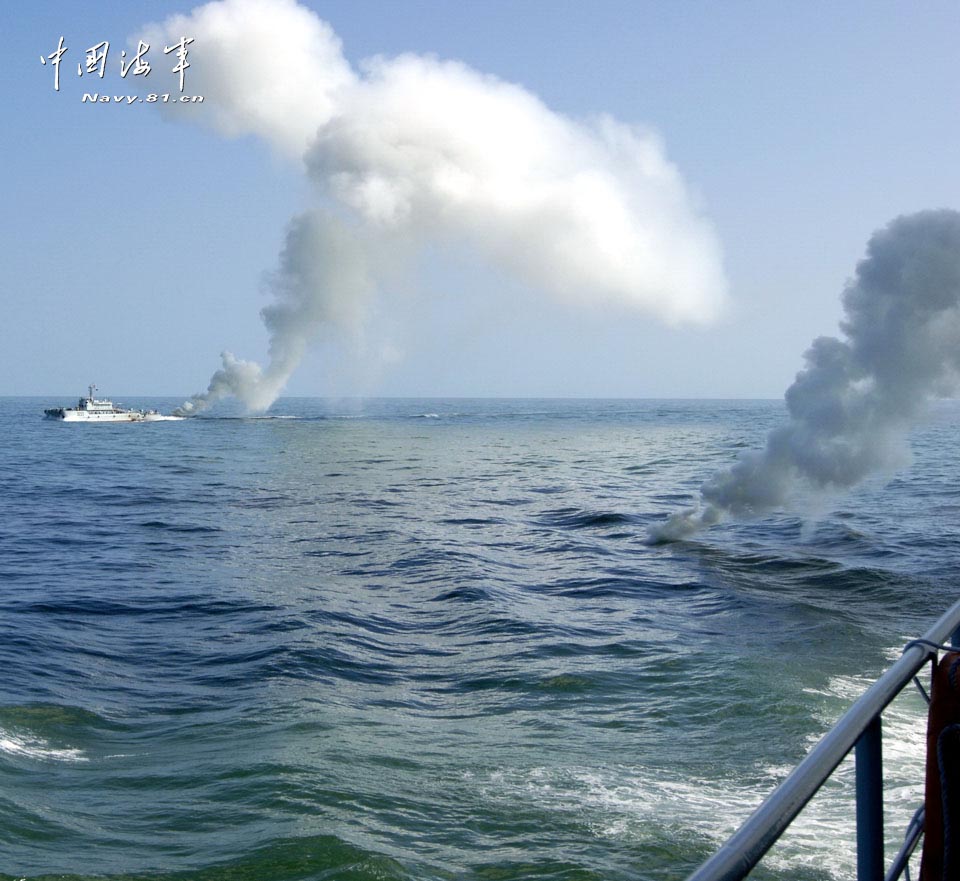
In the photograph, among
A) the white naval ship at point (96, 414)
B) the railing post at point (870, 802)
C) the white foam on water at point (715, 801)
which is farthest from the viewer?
the white naval ship at point (96, 414)

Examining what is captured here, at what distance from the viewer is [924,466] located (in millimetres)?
51656

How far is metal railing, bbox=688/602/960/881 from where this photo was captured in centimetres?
176

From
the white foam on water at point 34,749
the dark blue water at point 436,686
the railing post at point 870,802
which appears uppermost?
the railing post at point 870,802

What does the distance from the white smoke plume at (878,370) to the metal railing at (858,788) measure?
22641 mm

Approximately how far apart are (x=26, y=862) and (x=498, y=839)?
376 cm

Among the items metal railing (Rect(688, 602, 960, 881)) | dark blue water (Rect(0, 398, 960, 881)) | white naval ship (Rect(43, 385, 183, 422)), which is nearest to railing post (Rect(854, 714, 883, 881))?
metal railing (Rect(688, 602, 960, 881))

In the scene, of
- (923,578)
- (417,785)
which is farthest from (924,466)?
(417,785)

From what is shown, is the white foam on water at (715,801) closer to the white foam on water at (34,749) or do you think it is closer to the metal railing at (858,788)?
the white foam on water at (34,749)

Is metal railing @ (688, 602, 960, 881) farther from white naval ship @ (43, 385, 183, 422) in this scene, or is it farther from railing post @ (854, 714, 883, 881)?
white naval ship @ (43, 385, 183, 422)

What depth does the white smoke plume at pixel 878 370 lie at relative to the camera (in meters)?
23.3

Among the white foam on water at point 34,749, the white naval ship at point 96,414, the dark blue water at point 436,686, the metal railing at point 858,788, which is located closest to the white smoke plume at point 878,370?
the dark blue water at point 436,686

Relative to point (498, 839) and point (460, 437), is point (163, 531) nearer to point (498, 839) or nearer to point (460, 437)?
point (498, 839)

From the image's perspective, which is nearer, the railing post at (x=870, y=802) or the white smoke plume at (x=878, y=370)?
the railing post at (x=870, y=802)

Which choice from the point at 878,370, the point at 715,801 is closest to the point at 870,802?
the point at 715,801
